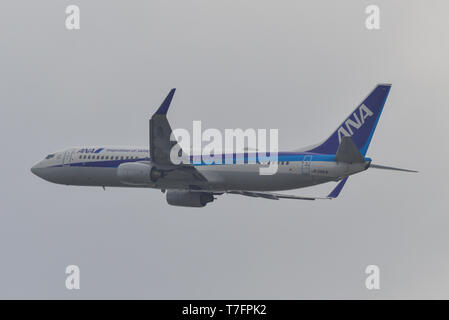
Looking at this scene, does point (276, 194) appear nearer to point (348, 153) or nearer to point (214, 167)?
point (214, 167)

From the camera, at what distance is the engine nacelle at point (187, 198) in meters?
75.9

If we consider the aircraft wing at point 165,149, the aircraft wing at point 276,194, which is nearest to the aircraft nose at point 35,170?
the aircraft wing at point 165,149

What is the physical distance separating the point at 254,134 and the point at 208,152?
3.54 meters

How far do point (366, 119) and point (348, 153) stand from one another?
16.5ft

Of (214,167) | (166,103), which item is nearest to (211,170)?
(214,167)

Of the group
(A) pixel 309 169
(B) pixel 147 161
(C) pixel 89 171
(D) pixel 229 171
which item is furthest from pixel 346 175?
(C) pixel 89 171

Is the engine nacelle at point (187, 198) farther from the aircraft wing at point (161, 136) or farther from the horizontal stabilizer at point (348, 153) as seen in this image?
the horizontal stabilizer at point (348, 153)

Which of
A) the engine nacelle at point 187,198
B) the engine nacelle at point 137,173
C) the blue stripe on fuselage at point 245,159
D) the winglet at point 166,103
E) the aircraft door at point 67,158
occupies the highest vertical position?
the winglet at point 166,103

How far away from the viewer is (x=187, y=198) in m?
75.9

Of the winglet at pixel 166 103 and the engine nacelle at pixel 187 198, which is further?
the engine nacelle at pixel 187 198

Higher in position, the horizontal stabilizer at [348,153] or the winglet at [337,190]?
the horizontal stabilizer at [348,153]

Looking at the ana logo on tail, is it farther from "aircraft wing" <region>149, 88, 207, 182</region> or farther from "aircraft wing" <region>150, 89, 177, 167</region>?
"aircraft wing" <region>150, 89, 177, 167</region>

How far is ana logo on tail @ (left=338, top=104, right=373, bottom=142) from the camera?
68625mm

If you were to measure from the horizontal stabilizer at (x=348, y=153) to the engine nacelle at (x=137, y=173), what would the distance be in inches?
518
